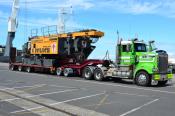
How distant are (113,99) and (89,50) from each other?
18.0 m

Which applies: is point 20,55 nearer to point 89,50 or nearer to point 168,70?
point 89,50

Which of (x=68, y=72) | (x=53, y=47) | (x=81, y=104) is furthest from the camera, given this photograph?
(x=53, y=47)

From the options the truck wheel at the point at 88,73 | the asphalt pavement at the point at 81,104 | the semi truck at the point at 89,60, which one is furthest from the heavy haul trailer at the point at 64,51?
the asphalt pavement at the point at 81,104

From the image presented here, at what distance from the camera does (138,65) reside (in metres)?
26.2

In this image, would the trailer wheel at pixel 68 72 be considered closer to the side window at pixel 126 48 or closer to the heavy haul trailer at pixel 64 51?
the heavy haul trailer at pixel 64 51

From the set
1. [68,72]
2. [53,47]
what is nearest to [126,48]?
[68,72]

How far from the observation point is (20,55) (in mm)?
44094

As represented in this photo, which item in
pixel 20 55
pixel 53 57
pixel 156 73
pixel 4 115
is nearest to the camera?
pixel 4 115

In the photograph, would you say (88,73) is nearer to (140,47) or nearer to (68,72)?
(68,72)

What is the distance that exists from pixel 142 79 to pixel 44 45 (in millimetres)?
15022

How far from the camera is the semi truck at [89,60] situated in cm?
2569

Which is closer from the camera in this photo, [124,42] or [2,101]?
[2,101]

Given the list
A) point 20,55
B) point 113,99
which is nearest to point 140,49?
point 113,99

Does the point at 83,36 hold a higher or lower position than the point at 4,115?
higher
